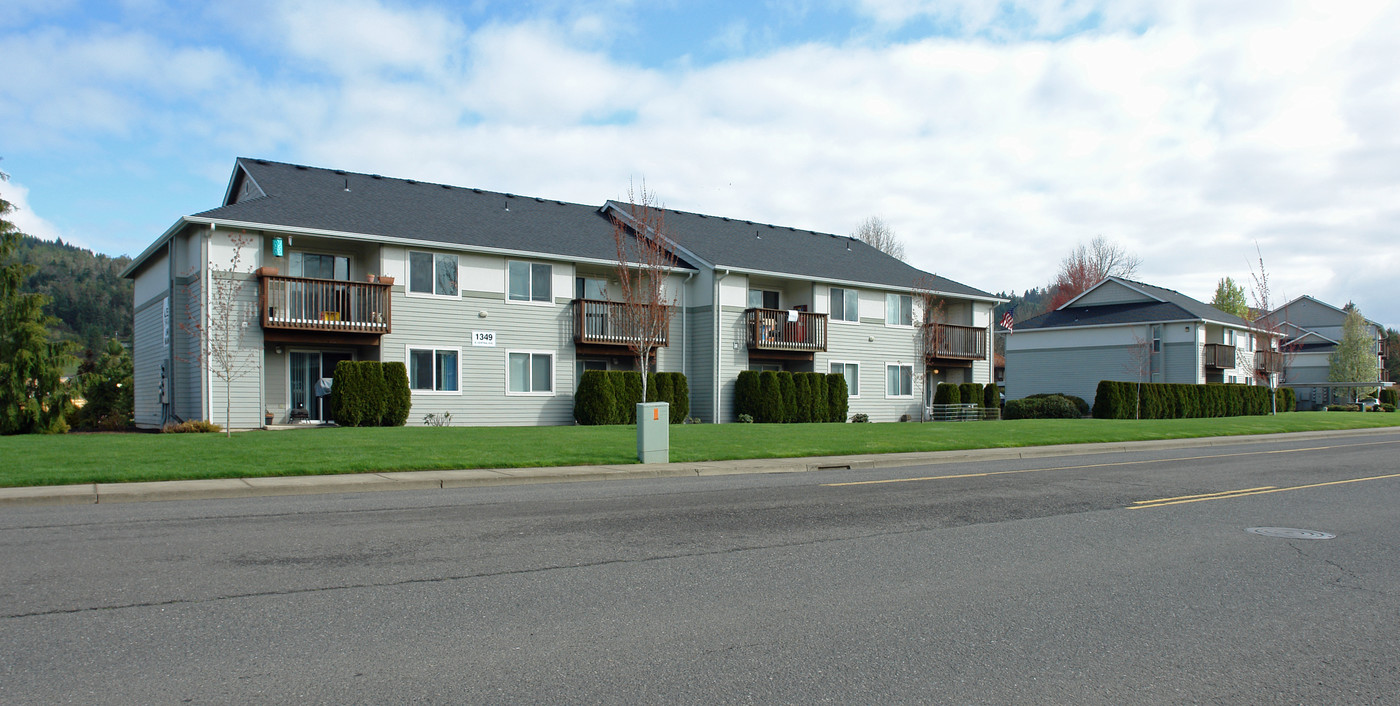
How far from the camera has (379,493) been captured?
39.0 ft

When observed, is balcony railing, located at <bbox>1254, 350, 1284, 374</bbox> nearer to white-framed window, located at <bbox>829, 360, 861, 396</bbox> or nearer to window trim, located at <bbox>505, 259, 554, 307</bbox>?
white-framed window, located at <bbox>829, 360, 861, 396</bbox>

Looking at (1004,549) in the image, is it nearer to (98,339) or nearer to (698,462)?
(698,462)

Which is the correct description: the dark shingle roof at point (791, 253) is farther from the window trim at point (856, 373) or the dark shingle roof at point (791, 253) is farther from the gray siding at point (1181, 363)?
the gray siding at point (1181, 363)

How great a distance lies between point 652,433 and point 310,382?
13.9m

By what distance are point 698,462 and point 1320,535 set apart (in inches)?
383

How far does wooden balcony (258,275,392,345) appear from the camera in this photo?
23.4m

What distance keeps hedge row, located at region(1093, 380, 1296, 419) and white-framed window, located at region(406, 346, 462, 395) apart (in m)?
27.0

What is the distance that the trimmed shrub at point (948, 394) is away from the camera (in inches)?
1479

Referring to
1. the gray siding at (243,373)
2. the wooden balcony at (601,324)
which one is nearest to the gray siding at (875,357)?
the wooden balcony at (601,324)

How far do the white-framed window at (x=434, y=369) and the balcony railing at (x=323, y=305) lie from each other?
175 cm

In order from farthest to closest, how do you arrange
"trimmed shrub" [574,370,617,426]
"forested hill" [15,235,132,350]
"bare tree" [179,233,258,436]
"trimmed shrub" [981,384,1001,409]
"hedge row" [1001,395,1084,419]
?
"forested hill" [15,235,132,350]
"hedge row" [1001,395,1084,419]
"trimmed shrub" [981,384,1001,409]
"trimmed shrub" [574,370,617,426]
"bare tree" [179,233,258,436]

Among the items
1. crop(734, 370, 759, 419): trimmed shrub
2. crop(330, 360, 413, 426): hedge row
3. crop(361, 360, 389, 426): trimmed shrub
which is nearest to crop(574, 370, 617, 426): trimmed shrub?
crop(330, 360, 413, 426): hedge row

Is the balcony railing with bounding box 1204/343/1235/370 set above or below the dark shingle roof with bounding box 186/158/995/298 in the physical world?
below

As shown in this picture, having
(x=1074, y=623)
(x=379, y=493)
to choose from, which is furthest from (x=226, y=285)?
(x=1074, y=623)
